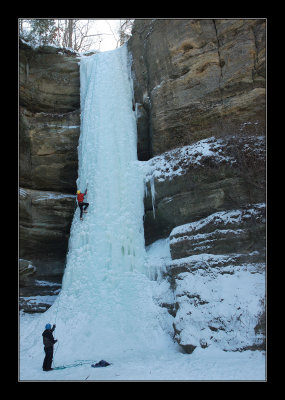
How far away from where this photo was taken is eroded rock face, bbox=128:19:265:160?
12.3 m

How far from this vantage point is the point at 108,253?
1177cm

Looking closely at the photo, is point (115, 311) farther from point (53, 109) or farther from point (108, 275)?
point (53, 109)

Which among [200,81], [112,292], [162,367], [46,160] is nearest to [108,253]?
[112,292]

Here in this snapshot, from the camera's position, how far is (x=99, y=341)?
400 inches

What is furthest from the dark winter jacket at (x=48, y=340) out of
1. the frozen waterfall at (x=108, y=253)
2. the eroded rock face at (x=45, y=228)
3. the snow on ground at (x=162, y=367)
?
the eroded rock face at (x=45, y=228)

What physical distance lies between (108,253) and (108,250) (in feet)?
0.32

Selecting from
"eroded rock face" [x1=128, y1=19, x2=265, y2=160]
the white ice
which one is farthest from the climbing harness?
"eroded rock face" [x1=128, y1=19, x2=265, y2=160]

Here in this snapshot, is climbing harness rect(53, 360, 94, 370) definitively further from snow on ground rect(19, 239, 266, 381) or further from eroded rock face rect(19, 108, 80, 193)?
eroded rock face rect(19, 108, 80, 193)

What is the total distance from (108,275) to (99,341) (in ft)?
6.44

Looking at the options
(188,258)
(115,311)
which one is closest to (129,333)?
(115,311)

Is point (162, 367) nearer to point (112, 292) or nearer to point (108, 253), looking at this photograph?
point (112, 292)

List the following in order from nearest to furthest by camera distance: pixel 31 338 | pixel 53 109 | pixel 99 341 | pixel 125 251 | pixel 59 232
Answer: pixel 99 341, pixel 31 338, pixel 125 251, pixel 59 232, pixel 53 109

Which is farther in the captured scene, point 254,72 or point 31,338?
point 254,72

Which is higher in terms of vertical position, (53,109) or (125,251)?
(53,109)
